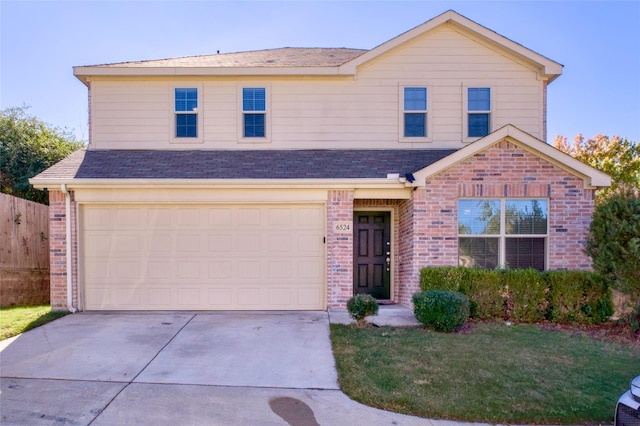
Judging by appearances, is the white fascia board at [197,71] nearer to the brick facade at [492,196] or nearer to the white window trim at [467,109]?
the white window trim at [467,109]

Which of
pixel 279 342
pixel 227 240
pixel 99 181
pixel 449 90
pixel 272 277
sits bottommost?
pixel 279 342

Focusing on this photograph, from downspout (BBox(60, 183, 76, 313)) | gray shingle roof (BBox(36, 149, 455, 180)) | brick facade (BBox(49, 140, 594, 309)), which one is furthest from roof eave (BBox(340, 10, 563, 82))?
downspout (BBox(60, 183, 76, 313))

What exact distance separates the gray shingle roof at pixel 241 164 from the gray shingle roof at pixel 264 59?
217 cm

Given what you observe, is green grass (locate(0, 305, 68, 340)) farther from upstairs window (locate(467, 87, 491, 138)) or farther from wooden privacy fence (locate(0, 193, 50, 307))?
upstairs window (locate(467, 87, 491, 138))

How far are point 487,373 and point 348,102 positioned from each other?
6.94m

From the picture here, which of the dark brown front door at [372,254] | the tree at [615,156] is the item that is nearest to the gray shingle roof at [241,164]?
the dark brown front door at [372,254]

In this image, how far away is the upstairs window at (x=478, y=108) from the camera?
10172mm

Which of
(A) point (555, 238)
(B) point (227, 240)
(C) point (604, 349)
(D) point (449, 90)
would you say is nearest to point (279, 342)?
(B) point (227, 240)

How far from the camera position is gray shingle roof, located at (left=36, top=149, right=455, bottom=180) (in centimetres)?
888

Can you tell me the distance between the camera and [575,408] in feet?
14.2

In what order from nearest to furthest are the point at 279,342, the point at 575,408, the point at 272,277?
the point at 575,408 < the point at 279,342 < the point at 272,277

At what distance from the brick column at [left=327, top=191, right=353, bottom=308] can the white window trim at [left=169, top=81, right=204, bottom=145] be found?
362 centimetres

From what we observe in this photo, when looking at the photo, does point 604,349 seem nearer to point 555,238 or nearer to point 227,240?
point 555,238

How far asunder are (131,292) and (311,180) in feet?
14.7
